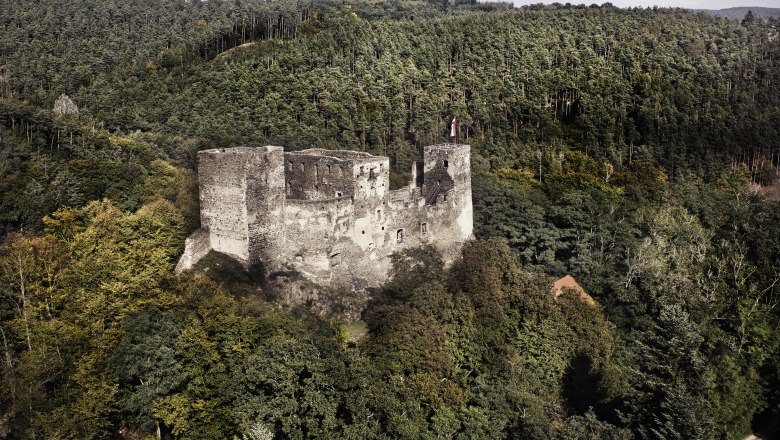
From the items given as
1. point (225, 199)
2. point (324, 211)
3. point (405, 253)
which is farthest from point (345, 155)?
point (225, 199)

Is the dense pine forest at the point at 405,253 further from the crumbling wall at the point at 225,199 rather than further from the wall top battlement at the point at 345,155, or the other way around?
the wall top battlement at the point at 345,155

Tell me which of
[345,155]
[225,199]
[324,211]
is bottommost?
[324,211]

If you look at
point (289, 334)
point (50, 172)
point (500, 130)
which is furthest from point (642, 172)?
point (50, 172)

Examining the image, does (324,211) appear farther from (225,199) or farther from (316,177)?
(225,199)

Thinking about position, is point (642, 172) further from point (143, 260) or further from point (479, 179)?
point (143, 260)

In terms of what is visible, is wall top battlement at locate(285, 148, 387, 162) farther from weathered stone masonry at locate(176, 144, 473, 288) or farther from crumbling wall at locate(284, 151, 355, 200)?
crumbling wall at locate(284, 151, 355, 200)
